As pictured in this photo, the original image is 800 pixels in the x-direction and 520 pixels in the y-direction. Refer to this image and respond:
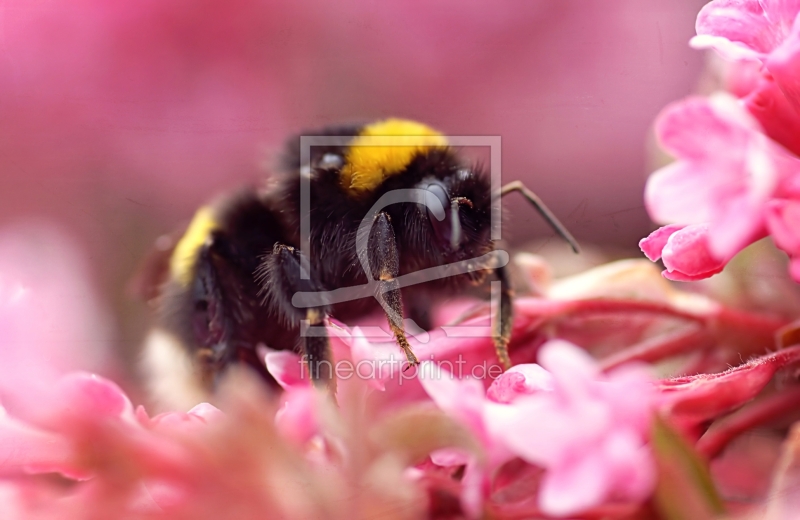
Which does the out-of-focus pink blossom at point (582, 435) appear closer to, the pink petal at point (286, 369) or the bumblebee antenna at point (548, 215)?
the pink petal at point (286, 369)

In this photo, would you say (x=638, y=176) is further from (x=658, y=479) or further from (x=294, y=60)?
(x=658, y=479)

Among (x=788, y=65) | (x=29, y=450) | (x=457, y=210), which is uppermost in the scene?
(x=788, y=65)

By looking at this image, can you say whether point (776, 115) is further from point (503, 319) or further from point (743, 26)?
point (503, 319)

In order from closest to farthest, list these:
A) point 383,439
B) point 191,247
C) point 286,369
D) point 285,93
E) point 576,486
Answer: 1. point 576,486
2. point 383,439
3. point 286,369
4. point 191,247
5. point 285,93

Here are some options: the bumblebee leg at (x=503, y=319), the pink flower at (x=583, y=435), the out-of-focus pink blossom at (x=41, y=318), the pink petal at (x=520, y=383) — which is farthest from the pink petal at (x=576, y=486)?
the out-of-focus pink blossom at (x=41, y=318)

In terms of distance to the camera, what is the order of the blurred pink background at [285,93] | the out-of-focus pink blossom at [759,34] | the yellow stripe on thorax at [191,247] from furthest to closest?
the blurred pink background at [285,93], the yellow stripe on thorax at [191,247], the out-of-focus pink blossom at [759,34]

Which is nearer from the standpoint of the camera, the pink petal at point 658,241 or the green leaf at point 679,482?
the green leaf at point 679,482

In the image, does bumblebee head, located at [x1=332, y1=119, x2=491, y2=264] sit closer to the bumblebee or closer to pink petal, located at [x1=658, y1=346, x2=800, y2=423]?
the bumblebee

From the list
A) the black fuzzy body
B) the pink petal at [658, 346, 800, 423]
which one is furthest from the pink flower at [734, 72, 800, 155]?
the black fuzzy body

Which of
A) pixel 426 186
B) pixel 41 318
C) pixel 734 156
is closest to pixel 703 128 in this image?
pixel 734 156
